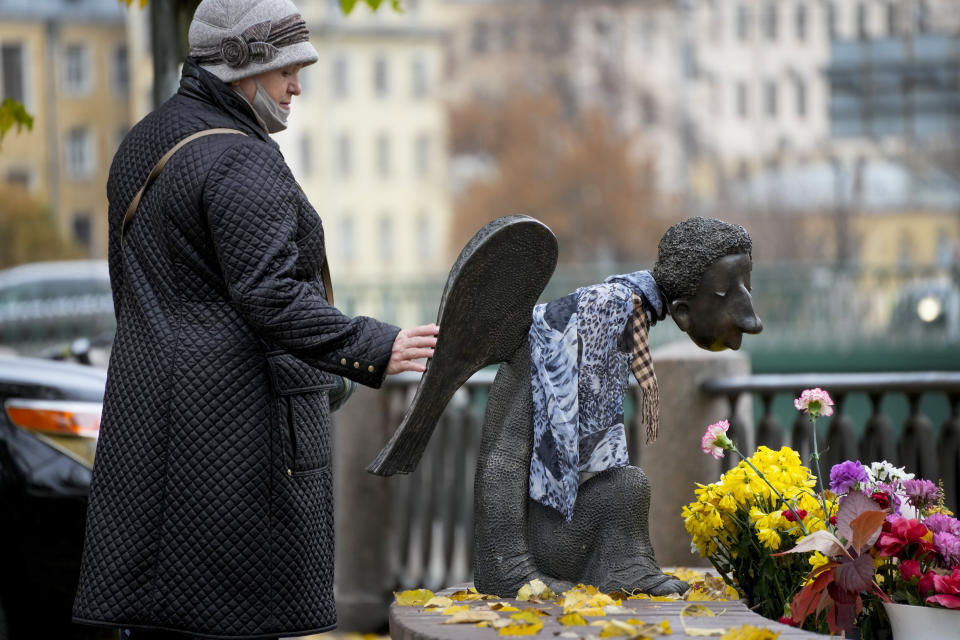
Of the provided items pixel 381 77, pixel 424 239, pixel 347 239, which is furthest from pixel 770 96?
pixel 347 239

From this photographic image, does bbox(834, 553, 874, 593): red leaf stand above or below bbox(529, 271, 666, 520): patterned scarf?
below

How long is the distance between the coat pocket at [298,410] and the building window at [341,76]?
6943cm

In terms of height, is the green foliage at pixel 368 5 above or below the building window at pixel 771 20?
below

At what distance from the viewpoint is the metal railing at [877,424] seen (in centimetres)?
617

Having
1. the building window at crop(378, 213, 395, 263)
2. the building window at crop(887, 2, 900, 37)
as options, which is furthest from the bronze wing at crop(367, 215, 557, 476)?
the building window at crop(378, 213, 395, 263)

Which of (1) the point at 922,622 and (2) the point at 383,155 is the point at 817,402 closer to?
(1) the point at 922,622

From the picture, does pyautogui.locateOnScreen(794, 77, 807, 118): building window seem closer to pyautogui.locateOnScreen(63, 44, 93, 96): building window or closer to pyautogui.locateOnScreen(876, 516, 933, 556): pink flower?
pyautogui.locateOnScreen(63, 44, 93, 96): building window

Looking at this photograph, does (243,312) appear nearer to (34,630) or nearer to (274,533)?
(274,533)

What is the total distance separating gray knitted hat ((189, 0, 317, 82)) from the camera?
332cm

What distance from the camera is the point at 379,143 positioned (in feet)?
237

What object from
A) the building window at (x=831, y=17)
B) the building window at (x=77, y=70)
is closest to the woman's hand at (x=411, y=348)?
the building window at (x=77, y=70)

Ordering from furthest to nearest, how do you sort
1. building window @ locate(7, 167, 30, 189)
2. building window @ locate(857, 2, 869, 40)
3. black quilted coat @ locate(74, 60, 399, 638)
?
1. building window @ locate(857, 2, 869, 40)
2. building window @ locate(7, 167, 30, 189)
3. black quilted coat @ locate(74, 60, 399, 638)

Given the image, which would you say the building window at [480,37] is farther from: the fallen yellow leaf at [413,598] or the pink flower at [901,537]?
the pink flower at [901,537]

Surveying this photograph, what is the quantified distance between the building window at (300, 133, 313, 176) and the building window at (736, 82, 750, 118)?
70.6 feet
